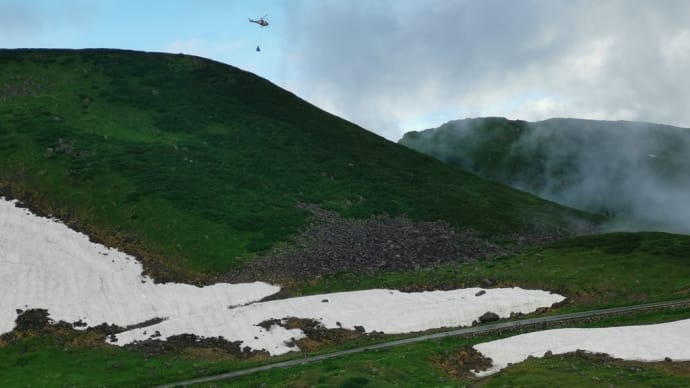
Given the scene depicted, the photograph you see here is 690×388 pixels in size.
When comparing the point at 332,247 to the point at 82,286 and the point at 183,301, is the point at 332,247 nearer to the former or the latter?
the point at 183,301

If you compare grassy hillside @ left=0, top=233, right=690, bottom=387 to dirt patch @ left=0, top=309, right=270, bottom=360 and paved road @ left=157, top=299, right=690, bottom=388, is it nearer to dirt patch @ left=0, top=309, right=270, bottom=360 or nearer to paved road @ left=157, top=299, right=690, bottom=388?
dirt patch @ left=0, top=309, right=270, bottom=360

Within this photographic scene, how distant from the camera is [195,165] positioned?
83.1 meters

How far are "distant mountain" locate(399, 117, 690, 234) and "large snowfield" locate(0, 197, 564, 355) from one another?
4588 inches

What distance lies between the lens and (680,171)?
573ft

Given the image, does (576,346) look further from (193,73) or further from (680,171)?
(680,171)

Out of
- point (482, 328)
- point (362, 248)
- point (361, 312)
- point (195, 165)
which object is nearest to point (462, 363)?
point (482, 328)

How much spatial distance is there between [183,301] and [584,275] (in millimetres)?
38558

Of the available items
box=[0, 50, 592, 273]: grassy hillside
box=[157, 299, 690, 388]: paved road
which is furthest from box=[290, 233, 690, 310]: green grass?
box=[0, 50, 592, 273]: grassy hillside

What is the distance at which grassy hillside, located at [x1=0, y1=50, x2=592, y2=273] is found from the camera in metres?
68.6

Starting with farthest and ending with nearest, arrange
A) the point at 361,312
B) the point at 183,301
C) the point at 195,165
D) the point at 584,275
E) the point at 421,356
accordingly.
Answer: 1. the point at 195,165
2. the point at 584,275
3. the point at 183,301
4. the point at 361,312
5. the point at 421,356

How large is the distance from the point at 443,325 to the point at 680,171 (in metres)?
153

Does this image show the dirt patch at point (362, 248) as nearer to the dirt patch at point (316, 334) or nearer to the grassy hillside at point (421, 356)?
the grassy hillside at point (421, 356)

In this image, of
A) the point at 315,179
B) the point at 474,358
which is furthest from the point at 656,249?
the point at 315,179

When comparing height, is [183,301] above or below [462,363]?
above
